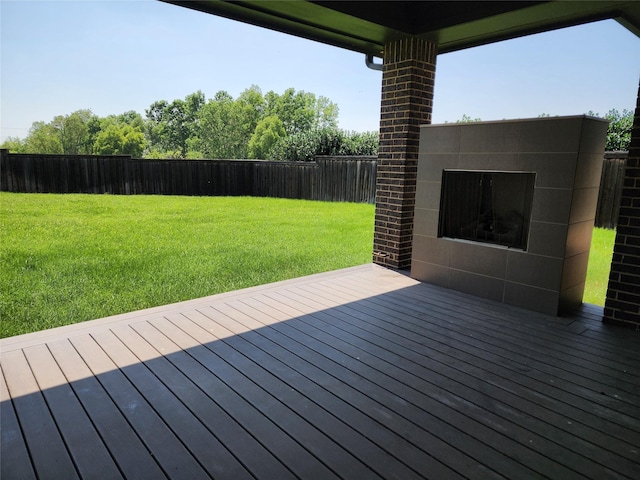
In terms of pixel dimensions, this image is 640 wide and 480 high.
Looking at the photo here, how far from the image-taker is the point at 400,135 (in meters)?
4.69

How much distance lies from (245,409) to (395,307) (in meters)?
1.90

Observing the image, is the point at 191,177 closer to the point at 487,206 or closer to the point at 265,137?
the point at 487,206

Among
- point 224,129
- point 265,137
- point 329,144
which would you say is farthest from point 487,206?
point 224,129

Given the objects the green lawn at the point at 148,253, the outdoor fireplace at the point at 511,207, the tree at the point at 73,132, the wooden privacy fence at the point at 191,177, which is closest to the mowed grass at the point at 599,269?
the green lawn at the point at 148,253

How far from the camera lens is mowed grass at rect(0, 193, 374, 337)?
387 cm

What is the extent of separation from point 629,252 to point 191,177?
13322 millimetres

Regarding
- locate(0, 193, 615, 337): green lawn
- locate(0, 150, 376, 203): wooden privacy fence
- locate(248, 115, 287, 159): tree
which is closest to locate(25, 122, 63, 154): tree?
locate(248, 115, 287, 159): tree

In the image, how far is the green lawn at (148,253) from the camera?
12.7 feet

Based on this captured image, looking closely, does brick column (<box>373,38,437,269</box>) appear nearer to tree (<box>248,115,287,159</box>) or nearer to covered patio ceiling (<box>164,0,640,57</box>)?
covered patio ceiling (<box>164,0,640,57</box>)

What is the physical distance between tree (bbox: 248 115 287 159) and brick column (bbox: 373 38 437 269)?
43.3 m

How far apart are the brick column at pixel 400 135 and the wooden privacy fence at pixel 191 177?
22.5 ft

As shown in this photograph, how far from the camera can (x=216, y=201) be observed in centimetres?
1227

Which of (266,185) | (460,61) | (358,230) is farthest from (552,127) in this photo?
(460,61)

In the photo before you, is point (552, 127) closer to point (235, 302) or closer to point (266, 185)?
point (235, 302)
